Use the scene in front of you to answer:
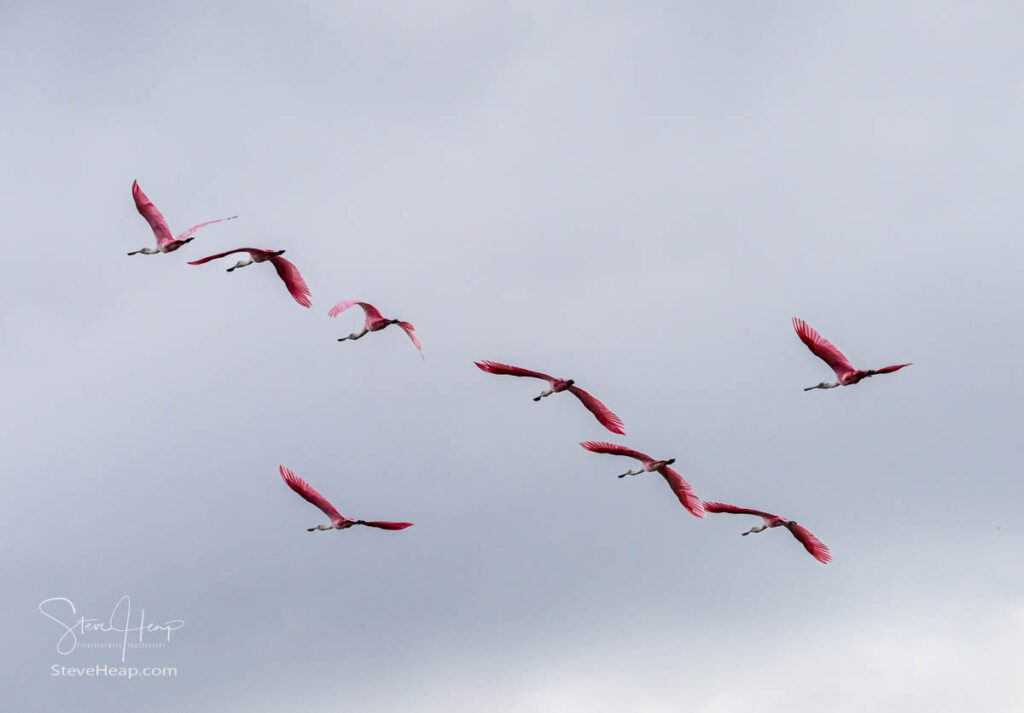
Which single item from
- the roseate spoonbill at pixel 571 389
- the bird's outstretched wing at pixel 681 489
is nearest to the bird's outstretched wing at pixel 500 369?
the roseate spoonbill at pixel 571 389

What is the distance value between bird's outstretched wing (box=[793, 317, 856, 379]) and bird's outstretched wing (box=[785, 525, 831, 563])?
26.2ft

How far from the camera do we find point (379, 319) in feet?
235

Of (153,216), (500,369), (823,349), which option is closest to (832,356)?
(823,349)

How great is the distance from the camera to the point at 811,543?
79.5 meters

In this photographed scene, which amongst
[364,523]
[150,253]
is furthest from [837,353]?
[150,253]

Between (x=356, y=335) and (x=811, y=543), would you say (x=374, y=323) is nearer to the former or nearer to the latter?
(x=356, y=335)

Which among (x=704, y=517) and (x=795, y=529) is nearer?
(x=704, y=517)

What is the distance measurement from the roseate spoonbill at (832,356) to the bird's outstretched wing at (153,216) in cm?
2464

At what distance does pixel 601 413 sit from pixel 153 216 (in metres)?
18.9

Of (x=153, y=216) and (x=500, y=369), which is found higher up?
(x=153, y=216)

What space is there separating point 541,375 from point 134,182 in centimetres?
1705

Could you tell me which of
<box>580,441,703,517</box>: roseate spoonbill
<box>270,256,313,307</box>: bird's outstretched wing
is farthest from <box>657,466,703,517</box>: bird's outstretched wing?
<box>270,256,313,307</box>: bird's outstretched wing

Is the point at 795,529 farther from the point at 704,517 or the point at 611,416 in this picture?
the point at 611,416

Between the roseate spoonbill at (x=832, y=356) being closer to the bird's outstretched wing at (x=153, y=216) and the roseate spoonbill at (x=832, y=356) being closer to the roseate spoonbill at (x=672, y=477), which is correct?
the roseate spoonbill at (x=672, y=477)
